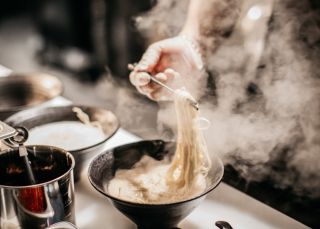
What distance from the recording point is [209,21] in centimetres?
240

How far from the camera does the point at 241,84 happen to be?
7.52ft

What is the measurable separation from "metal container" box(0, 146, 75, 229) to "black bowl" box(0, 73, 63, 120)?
996 mm

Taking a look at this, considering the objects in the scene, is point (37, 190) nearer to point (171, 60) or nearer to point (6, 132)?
point (6, 132)

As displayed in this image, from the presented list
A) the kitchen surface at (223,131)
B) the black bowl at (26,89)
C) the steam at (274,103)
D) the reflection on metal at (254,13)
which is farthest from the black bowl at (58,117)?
the reflection on metal at (254,13)

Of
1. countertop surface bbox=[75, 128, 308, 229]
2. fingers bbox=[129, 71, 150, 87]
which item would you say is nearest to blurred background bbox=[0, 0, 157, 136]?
fingers bbox=[129, 71, 150, 87]

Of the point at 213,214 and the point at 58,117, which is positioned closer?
the point at 213,214

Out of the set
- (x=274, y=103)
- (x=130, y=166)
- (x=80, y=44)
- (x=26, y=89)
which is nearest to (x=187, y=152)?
(x=130, y=166)

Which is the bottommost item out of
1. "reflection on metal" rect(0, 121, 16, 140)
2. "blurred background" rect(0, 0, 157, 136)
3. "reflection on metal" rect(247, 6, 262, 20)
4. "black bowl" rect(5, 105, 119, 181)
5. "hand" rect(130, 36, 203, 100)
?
"blurred background" rect(0, 0, 157, 136)

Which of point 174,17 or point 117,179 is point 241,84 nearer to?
point 174,17

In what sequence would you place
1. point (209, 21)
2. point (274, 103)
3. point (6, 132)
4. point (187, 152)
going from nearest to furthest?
1. point (6, 132)
2. point (187, 152)
3. point (274, 103)
4. point (209, 21)

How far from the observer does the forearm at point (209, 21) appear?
2303mm

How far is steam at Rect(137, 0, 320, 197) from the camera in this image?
198 centimetres

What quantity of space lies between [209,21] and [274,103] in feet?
2.15

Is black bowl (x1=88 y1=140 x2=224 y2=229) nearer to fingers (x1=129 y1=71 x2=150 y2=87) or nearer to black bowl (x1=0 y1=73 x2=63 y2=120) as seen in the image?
fingers (x1=129 y1=71 x2=150 y2=87)
